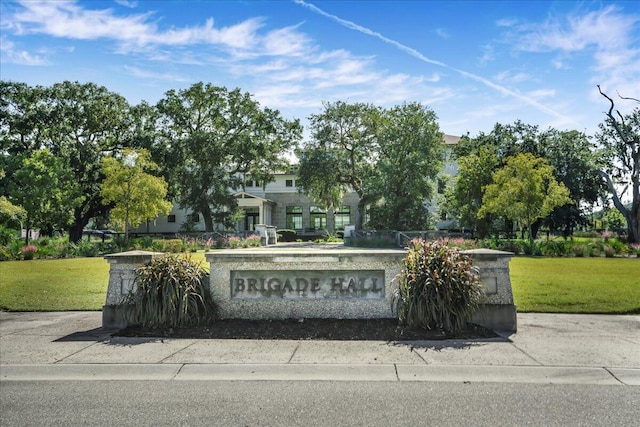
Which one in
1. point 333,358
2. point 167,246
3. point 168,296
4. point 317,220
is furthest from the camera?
point 317,220

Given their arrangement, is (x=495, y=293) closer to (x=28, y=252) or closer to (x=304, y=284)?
(x=304, y=284)

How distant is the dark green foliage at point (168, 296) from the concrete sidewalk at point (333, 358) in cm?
56

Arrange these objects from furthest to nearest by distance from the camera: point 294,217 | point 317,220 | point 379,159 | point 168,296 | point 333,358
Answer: point 294,217, point 317,220, point 379,159, point 168,296, point 333,358

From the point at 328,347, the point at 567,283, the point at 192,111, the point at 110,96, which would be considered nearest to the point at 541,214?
the point at 567,283

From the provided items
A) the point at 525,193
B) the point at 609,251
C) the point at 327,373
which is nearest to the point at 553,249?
the point at 609,251

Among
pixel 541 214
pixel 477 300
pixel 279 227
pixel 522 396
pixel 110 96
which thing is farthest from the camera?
pixel 279 227

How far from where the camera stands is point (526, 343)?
6250 millimetres

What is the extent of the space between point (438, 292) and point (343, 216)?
167ft

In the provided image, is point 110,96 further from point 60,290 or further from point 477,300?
point 477,300

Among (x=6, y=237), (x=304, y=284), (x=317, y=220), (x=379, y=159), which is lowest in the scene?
(x=304, y=284)

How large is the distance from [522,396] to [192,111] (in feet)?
141

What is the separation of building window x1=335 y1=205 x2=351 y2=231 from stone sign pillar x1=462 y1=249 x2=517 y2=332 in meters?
49.9

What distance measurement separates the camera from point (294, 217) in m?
57.7

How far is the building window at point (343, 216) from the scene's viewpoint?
5712 cm
